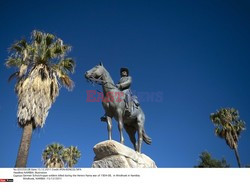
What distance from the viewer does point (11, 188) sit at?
5109 millimetres

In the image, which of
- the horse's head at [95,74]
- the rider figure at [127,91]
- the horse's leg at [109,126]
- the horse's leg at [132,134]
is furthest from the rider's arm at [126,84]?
the horse's leg at [132,134]

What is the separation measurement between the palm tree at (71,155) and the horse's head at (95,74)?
27.2 metres

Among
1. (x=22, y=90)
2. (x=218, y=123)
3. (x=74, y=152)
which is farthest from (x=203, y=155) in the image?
(x=22, y=90)

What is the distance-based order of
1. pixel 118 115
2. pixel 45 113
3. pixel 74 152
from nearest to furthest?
1. pixel 118 115
2. pixel 45 113
3. pixel 74 152

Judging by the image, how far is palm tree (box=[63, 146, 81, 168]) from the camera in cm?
3222

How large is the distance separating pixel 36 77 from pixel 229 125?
21102mm

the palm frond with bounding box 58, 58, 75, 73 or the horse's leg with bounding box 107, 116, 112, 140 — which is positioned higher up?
the palm frond with bounding box 58, 58, 75, 73

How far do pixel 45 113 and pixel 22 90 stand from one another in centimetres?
175

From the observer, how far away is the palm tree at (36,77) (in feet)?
40.8

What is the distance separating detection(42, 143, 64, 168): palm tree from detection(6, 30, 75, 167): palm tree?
62.3ft

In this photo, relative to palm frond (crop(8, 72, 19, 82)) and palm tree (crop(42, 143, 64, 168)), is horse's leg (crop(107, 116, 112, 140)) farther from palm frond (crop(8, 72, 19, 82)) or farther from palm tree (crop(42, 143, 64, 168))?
palm tree (crop(42, 143, 64, 168))

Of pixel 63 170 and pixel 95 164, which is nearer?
pixel 63 170

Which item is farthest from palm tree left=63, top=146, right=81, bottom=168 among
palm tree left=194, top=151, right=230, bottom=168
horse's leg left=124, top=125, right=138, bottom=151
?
horse's leg left=124, top=125, right=138, bottom=151

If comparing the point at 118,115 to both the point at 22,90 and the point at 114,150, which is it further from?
the point at 22,90
